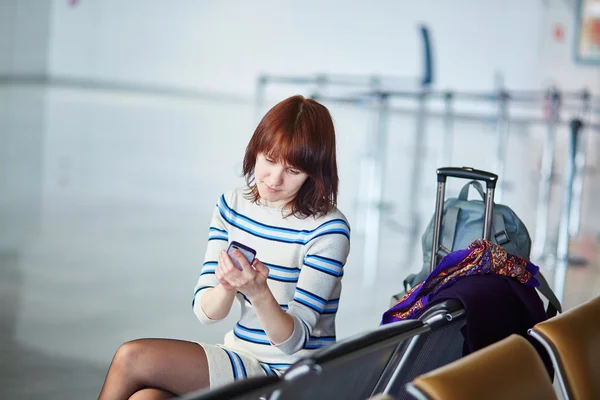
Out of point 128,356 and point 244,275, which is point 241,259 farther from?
point 128,356

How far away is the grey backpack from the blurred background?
0.61 metres

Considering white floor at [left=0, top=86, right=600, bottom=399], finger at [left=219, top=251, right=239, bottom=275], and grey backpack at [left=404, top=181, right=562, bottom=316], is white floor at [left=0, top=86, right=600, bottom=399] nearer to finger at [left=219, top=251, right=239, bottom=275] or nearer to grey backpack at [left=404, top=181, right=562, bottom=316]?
grey backpack at [left=404, top=181, right=562, bottom=316]

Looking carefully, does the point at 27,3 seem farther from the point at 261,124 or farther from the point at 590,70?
the point at 261,124

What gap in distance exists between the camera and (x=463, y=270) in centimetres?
186

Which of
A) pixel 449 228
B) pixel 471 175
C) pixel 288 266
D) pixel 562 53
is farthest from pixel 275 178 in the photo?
pixel 562 53

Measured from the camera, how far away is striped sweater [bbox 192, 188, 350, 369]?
1771 mm

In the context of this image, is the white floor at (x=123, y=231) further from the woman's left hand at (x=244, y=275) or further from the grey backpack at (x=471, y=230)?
the woman's left hand at (x=244, y=275)

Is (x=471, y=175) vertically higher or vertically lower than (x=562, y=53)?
lower

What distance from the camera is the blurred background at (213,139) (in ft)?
12.4

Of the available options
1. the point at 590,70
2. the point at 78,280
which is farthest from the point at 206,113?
the point at 78,280

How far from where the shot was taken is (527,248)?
224 centimetres

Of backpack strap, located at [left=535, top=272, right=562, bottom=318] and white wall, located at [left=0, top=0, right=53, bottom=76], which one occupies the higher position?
white wall, located at [left=0, top=0, right=53, bottom=76]

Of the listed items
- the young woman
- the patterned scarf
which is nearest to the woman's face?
the young woman

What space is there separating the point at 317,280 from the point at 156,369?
1.28 feet
